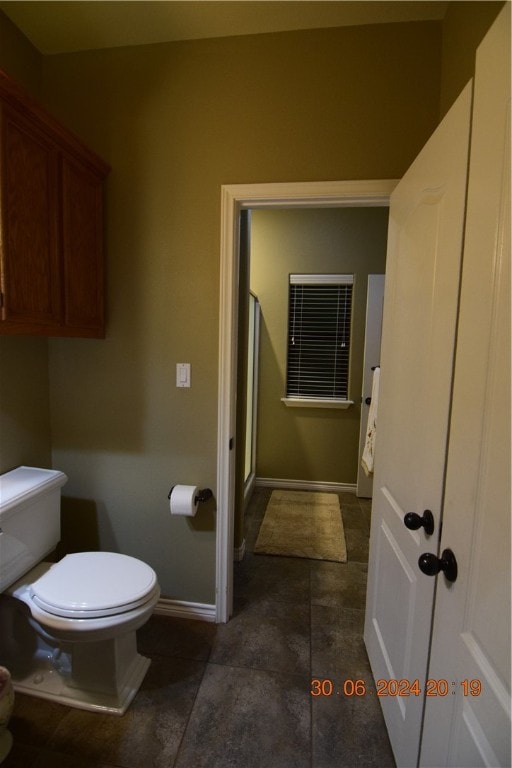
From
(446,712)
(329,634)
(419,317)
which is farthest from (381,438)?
(329,634)

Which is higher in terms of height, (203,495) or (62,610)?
(203,495)

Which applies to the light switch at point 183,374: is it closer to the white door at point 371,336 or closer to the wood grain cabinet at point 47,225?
the wood grain cabinet at point 47,225

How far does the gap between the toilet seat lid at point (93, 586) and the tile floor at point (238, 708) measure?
0.47 meters

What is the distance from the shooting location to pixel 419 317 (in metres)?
1.08

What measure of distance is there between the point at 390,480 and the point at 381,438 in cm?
18

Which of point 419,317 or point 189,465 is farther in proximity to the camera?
point 189,465

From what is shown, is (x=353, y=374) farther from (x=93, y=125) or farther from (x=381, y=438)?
(x=93, y=125)

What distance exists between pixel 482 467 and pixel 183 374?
4.20ft

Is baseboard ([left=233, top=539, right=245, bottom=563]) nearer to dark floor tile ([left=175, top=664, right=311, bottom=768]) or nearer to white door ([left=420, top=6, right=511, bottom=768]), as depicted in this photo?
dark floor tile ([left=175, top=664, right=311, bottom=768])

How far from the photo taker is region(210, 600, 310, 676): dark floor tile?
155 centimetres

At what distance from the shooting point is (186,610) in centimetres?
180

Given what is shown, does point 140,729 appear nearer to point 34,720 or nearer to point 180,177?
point 34,720

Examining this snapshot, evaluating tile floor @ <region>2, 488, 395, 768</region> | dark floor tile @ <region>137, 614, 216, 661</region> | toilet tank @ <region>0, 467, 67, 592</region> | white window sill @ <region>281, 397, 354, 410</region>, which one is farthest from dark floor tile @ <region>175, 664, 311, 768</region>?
white window sill @ <region>281, 397, 354, 410</region>

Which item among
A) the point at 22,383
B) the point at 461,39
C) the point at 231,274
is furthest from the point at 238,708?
the point at 461,39
